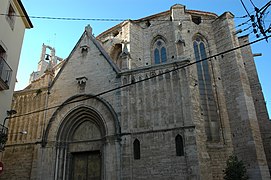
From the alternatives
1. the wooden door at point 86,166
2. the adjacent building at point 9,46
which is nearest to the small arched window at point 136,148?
the wooden door at point 86,166

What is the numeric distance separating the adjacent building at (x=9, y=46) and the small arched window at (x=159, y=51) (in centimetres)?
872

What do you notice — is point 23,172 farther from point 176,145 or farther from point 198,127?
point 198,127

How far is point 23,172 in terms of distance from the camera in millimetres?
12359

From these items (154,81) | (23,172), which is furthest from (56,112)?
(154,81)

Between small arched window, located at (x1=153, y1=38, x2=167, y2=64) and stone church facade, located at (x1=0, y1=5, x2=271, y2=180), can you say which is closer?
stone church facade, located at (x1=0, y1=5, x2=271, y2=180)

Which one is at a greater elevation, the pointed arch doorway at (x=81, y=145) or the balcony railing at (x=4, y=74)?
the balcony railing at (x=4, y=74)

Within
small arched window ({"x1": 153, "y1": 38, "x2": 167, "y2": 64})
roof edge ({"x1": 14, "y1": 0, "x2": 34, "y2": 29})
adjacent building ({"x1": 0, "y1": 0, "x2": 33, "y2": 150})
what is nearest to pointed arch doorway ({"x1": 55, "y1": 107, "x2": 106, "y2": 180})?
adjacent building ({"x1": 0, "y1": 0, "x2": 33, "y2": 150})

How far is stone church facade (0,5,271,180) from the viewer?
10648 mm

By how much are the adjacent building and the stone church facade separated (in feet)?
8.76

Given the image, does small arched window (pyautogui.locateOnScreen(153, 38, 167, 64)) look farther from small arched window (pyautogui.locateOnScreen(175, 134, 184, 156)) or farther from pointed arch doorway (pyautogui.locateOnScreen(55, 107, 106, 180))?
small arched window (pyautogui.locateOnScreen(175, 134, 184, 156))

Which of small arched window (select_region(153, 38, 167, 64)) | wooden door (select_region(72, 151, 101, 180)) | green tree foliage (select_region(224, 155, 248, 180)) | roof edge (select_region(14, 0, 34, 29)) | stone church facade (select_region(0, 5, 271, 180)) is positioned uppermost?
small arched window (select_region(153, 38, 167, 64))

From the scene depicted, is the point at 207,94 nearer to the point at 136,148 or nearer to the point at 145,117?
the point at 145,117

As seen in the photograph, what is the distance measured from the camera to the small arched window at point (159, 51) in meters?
17.2

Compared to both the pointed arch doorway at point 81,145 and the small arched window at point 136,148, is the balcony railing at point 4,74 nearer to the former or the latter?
the pointed arch doorway at point 81,145
